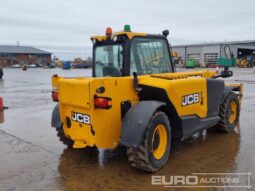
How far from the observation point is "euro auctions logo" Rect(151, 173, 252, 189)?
403cm

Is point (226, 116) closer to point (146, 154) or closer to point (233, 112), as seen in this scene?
point (233, 112)

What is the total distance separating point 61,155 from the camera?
5.25 meters

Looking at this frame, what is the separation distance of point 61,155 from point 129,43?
224 cm

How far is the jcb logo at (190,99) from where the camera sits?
4923 mm

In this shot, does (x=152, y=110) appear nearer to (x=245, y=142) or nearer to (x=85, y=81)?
(x=85, y=81)

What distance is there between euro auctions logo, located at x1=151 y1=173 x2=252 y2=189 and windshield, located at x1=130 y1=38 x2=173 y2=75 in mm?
1790

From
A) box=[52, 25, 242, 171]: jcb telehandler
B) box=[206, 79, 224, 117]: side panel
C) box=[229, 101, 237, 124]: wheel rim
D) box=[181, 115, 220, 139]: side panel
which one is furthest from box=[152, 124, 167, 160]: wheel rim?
box=[229, 101, 237, 124]: wheel rim

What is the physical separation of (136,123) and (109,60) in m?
1.58

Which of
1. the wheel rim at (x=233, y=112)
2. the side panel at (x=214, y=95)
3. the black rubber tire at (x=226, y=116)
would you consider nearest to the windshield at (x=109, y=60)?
the side panel at (x=214, y=95)

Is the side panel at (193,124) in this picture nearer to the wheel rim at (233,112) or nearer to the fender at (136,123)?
the fender at (136,123)

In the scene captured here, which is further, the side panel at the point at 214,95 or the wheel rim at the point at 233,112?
the wheel rim at the point at 233,112

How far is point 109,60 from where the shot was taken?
17.4 feet

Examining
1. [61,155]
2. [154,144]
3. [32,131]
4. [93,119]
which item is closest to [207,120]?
[154,144]

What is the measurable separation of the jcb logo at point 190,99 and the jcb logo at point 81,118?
62.3 inches
